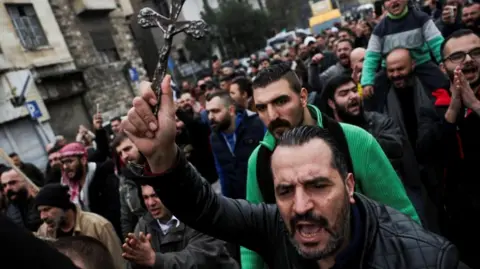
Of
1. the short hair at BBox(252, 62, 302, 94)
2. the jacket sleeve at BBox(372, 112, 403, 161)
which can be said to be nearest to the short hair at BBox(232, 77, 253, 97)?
the jacket sleeve at BBox(372, 112, 403, 161)

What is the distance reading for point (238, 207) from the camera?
1714mm

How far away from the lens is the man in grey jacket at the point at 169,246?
2.12 m

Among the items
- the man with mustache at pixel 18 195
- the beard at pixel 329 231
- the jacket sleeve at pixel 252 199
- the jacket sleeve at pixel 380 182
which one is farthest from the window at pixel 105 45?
the beard at pixel 329 231

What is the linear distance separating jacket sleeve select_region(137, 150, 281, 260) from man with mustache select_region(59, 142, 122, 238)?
2.78m

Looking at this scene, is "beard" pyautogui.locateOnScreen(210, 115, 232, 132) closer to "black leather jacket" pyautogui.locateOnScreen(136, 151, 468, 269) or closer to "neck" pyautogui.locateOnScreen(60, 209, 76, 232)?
"neck" pyautogui.locateOnScreen(60, 209, 76, 232)

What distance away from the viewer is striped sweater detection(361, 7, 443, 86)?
402 cm

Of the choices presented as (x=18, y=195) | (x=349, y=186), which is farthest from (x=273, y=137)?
(x=18, y=195)

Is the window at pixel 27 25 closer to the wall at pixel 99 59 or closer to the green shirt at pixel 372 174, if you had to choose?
the wall at pixel 99 59

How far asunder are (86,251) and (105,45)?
56.0ft

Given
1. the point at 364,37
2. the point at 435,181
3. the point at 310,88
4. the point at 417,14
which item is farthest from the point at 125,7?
the point at 435,181

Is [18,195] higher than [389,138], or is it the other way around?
[18,195]

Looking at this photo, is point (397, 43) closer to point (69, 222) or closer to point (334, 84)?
point (334, 84)

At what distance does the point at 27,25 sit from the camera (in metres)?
14.5

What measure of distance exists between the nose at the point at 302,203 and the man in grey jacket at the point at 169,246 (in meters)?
0.96
